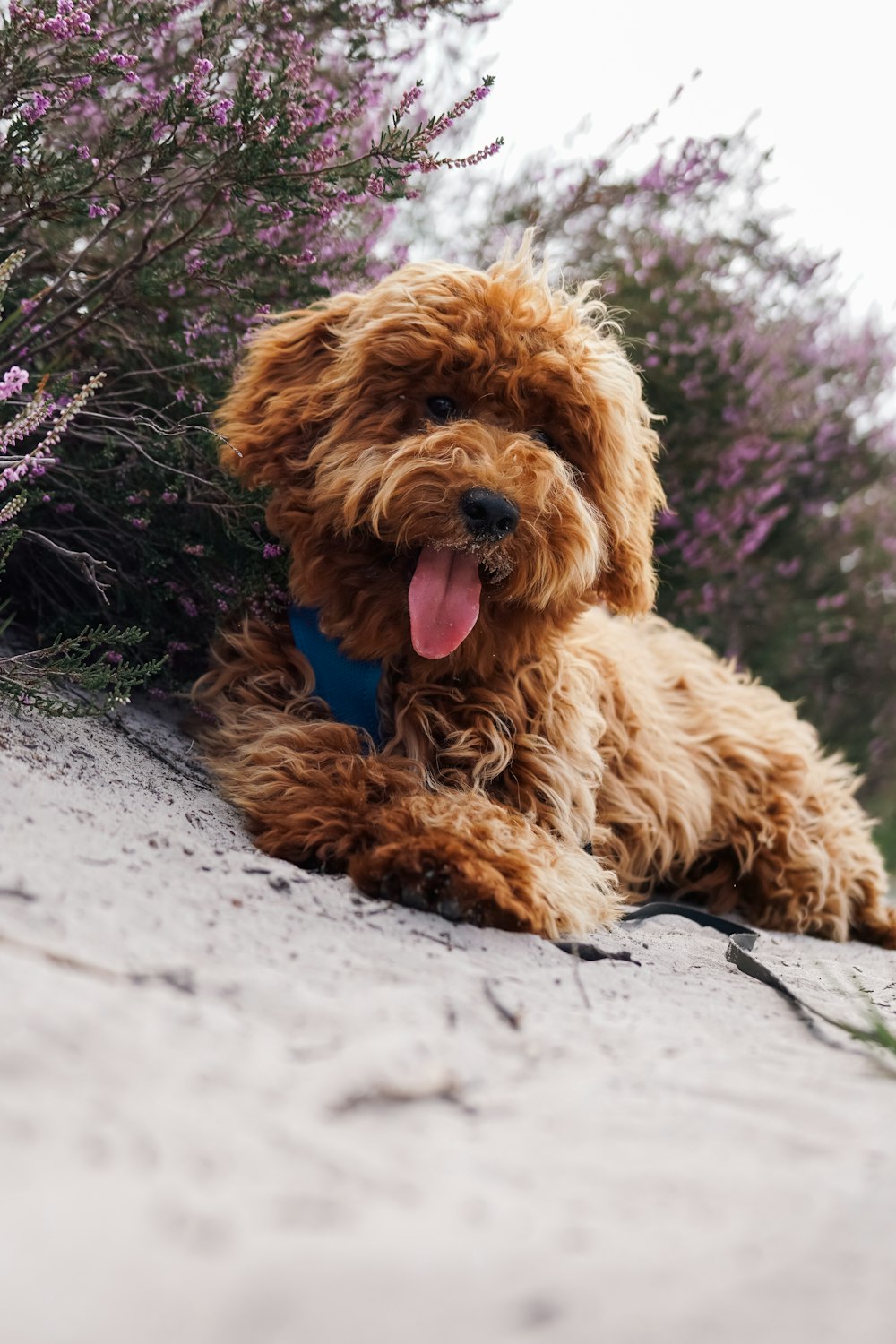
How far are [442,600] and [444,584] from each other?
44 millimetres

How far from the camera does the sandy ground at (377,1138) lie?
1.07 m

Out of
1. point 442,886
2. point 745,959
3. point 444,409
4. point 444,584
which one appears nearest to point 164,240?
point 444,409

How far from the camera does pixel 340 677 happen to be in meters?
3.43

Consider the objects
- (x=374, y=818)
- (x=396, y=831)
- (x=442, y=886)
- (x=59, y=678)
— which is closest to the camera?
(x=442, y=886)

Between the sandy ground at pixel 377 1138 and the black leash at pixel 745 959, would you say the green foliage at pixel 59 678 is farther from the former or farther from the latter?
the black leash at pixel 745 959

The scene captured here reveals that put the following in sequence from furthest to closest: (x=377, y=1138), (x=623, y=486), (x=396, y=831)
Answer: (x=623, y=486) → (x=396, y=831) → (x=377, y=1138)

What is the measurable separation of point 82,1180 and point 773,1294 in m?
0.72

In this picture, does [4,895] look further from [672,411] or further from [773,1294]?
[672,411]

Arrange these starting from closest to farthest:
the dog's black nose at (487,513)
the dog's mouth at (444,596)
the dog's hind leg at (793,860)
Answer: the dog's black nose at (487,513) → the dog's mouth at (444,596) → the dog's hind leg at (793,860)

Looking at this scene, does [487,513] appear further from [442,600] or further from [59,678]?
[59,678]

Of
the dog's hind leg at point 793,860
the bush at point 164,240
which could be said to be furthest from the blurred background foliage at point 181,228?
the dog's hind leg at point 793,860

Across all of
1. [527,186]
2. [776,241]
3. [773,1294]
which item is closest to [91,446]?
[527,186]

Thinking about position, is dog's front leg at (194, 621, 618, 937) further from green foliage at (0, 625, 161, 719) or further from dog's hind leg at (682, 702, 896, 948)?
dog's hind leg at (682, 702, 896, 948)

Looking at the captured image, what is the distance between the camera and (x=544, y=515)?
3.03 meters
